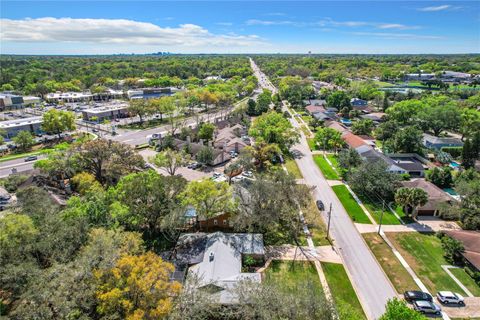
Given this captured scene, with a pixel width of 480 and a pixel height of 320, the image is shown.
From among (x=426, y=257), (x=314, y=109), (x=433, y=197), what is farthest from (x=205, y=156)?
(x=314, y=109)

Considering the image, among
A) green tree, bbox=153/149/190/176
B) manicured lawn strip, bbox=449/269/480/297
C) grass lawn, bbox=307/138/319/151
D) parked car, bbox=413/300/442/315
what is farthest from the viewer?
grass lawn, bbox=307/138/319/151

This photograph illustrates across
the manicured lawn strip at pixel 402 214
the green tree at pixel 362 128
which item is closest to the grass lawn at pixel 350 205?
the manicured lawn strip at pixel 402 214

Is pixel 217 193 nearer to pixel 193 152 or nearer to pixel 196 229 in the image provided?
pixel 196 229

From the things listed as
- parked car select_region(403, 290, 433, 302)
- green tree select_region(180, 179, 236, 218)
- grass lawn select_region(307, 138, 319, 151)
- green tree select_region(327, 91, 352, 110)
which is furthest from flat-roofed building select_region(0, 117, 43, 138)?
green tree select_region(327, 91, 352, 110)

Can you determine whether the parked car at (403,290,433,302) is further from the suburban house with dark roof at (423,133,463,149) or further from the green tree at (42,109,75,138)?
the green tree at (42,109,75,138)

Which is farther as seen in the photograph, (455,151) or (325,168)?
(455,151)

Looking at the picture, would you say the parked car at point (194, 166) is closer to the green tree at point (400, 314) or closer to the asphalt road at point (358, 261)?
the asphalt road at point (358, 261)

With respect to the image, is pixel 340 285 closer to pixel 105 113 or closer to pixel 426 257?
pixel 426 257
